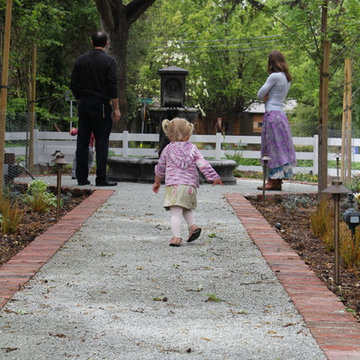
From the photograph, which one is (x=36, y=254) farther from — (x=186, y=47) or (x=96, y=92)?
(x=186, y=47)

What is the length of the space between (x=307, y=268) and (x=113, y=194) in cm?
534

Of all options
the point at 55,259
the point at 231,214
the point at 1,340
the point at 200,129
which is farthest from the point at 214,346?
the point at 200,129

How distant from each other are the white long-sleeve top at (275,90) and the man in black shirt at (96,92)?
6.85ft

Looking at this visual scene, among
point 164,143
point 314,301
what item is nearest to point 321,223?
point 314,301

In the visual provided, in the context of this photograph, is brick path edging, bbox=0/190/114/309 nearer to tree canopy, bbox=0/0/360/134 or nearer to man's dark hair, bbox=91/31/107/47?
man's dark hair, bbox=91/31/107/47

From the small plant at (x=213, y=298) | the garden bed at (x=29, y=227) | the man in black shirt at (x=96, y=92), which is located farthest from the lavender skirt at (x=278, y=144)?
the small plant at (x=213, y=298)

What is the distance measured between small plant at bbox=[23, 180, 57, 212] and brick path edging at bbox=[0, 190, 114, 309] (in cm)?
39

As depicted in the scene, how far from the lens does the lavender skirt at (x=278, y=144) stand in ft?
37.2

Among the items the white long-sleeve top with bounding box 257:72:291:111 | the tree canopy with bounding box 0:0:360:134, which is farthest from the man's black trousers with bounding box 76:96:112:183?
the white long-sleeve top with bounding box 257:72:291:111

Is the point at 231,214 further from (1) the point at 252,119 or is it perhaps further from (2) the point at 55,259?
(1) the point at 252,119

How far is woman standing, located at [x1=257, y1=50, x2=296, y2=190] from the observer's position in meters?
11.2

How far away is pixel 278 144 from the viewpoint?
1137cm

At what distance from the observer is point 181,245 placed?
666 cm

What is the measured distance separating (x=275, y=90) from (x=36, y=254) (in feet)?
20.1
